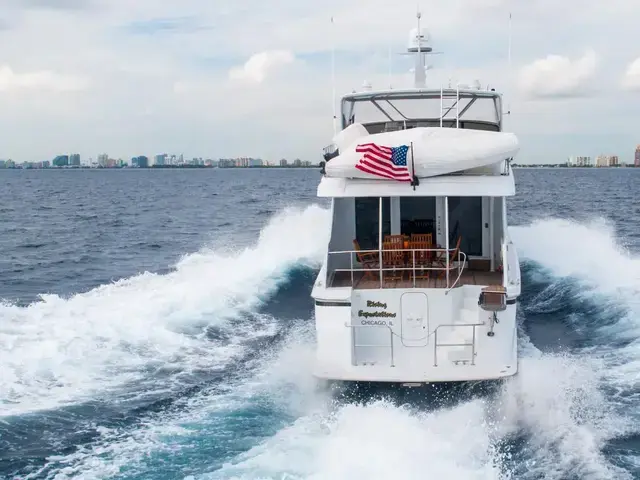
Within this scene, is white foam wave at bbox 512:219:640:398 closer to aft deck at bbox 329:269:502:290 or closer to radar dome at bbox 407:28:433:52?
aft deck at bbox 329:269:502:290

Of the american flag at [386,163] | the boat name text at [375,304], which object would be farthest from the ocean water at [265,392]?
the american flag at [386,163]

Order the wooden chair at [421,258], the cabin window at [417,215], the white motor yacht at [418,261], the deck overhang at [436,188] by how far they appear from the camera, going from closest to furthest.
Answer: the white motor yacht at [418,261], the deck overhang at [436,188], the wooden chair at [421,258], the cabin window at [417,215]

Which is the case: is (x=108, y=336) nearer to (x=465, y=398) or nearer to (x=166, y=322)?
(x=166, y=322)

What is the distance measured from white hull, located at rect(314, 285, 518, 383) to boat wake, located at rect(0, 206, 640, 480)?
1.18 feet

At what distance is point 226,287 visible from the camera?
1711 centimetres

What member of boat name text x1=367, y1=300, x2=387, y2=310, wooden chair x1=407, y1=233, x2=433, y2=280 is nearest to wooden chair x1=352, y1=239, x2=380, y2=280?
wooden chair x1=407, y1=233, x2=433, y2=280

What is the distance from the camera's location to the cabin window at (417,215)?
12414mm

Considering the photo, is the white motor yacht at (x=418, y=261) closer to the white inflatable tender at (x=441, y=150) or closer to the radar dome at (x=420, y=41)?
the white inflatable tender at (x=441, y=150)

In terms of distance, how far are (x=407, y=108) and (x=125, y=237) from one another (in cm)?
2043

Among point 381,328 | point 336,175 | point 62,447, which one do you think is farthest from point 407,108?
point 62,447

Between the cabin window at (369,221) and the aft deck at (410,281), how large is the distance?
3.75ft

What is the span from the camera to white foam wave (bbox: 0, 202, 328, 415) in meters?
10.7

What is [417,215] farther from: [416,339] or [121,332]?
[121,332]

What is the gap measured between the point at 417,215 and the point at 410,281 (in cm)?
226
